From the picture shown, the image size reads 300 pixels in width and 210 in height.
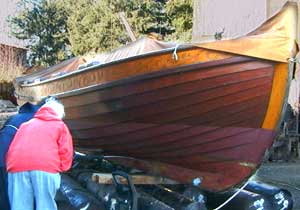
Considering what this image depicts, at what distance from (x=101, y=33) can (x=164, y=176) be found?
17.7 meters

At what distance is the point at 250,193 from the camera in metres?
6.49

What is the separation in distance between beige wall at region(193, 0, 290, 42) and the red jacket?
1107 cm

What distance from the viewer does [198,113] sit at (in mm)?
6008

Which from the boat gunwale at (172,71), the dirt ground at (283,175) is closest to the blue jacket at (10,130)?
the boat gunwale at (172,71)

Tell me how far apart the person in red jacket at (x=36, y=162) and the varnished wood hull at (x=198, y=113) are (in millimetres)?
1594

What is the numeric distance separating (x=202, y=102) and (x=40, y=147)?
6.34 ft

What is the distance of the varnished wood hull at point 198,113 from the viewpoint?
227 inches

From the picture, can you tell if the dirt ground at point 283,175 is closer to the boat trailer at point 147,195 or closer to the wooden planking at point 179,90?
the boat trailer at point 147,195

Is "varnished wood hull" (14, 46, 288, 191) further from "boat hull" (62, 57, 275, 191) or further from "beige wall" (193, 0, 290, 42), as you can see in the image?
"beige wall" (193, 0, 290, 42)

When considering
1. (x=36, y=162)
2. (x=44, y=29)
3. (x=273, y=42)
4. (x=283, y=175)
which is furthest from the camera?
(x=44, y=29)

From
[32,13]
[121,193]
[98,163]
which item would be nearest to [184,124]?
[121,193]

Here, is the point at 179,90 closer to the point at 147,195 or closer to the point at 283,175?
the point at 147,195

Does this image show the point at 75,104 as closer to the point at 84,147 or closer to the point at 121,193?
the point at 84,147

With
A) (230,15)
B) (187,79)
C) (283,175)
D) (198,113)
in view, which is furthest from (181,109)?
(230,15)
